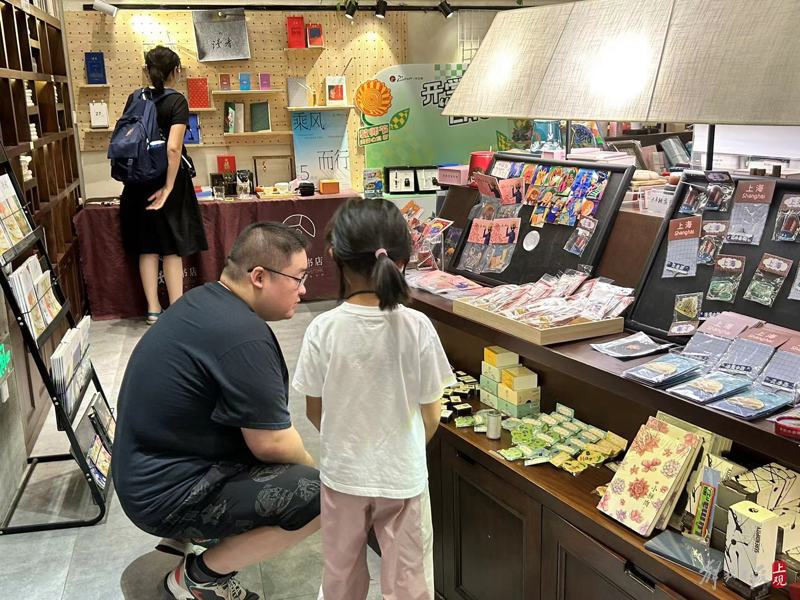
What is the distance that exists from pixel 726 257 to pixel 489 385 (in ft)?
2.81

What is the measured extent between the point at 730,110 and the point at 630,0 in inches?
20.8

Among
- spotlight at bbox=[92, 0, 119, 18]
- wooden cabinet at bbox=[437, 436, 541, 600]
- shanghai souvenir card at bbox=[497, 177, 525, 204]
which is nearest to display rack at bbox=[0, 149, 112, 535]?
wooden cabinet at bbox=[437, 436, 541, 600]

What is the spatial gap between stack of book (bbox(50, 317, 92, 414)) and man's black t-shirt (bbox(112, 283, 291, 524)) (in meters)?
0.82

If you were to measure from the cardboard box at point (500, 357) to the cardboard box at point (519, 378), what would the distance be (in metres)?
0.02

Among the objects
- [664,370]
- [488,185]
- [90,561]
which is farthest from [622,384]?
[90,561]

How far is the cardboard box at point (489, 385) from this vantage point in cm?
252

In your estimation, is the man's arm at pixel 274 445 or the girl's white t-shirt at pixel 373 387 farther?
the man's arm at pixel 274 445

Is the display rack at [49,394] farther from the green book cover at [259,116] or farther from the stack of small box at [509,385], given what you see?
the green book cover at [259,116]

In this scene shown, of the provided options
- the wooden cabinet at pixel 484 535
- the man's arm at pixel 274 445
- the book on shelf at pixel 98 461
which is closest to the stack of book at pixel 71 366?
the book on shelf at pixel 98 461

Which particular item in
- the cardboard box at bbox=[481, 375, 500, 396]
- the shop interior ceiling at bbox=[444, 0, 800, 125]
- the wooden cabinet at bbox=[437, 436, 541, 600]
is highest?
the shop interior ceiling at bbox=[444, 0, 800, 125]

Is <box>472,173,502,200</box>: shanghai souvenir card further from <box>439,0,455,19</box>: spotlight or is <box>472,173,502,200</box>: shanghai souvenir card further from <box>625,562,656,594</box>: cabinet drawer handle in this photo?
<box>439,0,455,19</box>: spotlight

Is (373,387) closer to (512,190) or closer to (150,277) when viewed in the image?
(512,190)

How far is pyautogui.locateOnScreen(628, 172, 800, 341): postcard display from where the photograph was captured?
6.19 ft

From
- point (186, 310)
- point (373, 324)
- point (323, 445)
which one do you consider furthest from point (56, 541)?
point (373, 324)
